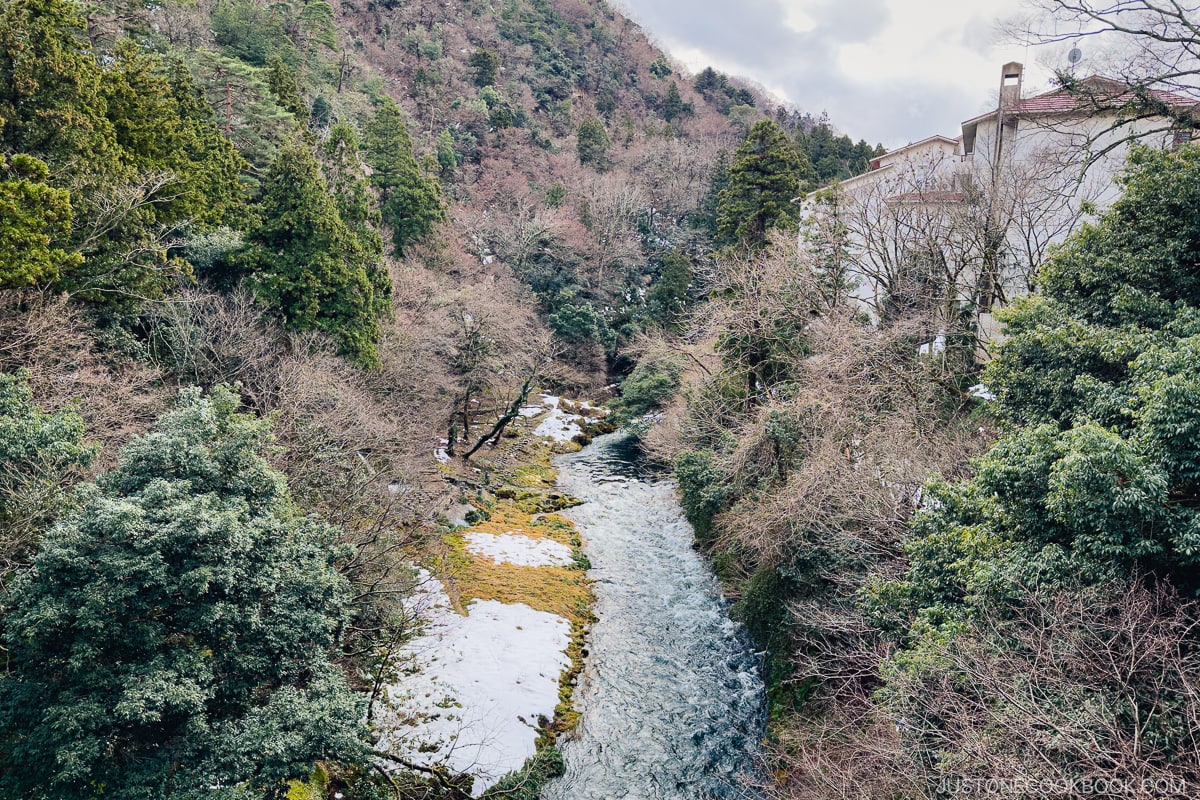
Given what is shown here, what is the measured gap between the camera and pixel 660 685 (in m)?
14.4

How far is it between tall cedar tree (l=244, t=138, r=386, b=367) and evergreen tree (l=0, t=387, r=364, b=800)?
10872mm

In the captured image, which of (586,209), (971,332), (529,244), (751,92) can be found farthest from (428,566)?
(751,92)

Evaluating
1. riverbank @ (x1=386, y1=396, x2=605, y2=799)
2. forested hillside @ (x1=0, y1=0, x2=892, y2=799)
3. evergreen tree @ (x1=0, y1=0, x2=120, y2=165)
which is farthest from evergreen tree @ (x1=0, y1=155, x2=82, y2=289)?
riverbank @ (x1=386, y1=396, x2=605, y2=799)

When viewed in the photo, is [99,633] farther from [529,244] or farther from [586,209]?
[586,209]

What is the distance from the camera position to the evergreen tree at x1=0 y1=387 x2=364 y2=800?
278 inches

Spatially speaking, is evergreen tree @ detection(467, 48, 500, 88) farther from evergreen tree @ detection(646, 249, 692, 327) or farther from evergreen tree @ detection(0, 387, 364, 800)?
evergreen tree @ detection(0, 387, 364, 800)

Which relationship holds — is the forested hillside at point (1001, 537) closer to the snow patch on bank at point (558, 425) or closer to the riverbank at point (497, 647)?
the riverbank at point (497, 647)

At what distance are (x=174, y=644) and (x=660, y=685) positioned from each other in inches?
384

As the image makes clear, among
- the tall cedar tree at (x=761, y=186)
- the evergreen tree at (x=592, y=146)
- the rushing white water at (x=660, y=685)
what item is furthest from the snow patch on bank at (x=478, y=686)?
the evergreen tree at (x=592, y=146)

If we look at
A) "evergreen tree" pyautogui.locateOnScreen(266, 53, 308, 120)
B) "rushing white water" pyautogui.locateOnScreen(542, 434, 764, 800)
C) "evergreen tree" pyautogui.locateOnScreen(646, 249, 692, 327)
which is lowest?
"rushing white water" pyautogui.locateOnScreen(542, 434, 764, 800)

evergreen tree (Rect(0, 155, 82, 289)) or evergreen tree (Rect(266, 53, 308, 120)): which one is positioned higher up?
evergreen tree (Rect(266, 53, 308, 120))

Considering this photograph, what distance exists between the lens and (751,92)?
3676 inches

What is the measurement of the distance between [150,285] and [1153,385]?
62.5ft

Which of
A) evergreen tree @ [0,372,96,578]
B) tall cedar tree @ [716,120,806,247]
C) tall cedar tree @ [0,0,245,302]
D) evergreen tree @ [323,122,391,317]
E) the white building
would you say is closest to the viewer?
evergreen tree @ [0,372,96,578]
